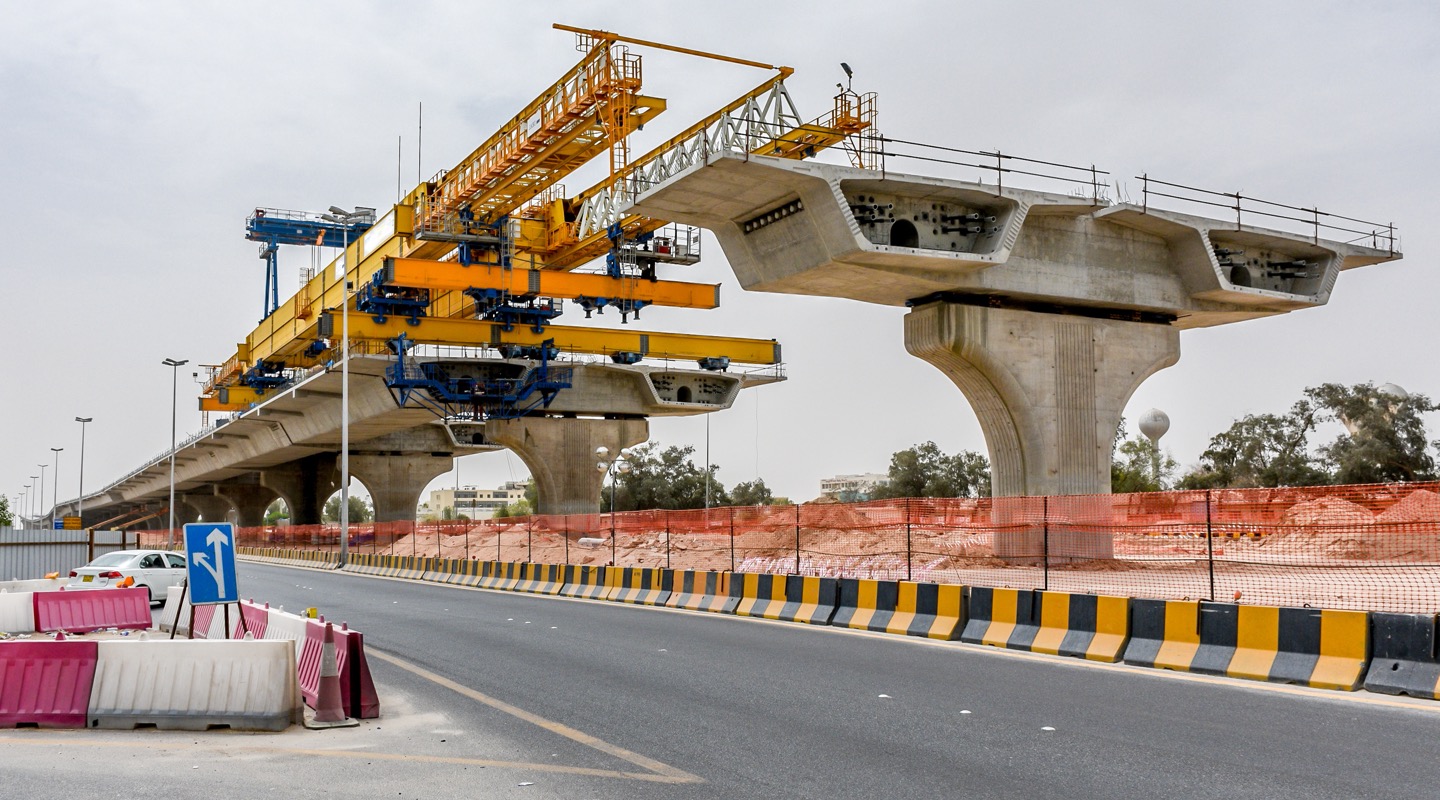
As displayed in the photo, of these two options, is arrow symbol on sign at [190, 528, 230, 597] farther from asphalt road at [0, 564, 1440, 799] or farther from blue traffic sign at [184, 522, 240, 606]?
asphalt road at [0, 564, 1440, 799]

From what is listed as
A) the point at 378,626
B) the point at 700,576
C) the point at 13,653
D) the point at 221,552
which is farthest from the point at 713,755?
the point at 700,576

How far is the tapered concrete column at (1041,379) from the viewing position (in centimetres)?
2669

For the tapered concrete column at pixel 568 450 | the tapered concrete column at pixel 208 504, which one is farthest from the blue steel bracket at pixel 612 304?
the tapered concrete column at pixel 208 504

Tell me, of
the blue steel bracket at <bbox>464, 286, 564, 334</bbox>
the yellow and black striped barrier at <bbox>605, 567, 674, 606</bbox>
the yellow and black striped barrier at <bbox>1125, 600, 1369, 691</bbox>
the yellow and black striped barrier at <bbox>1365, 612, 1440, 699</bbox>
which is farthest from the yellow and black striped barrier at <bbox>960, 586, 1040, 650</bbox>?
the blue steel bracket at <bbox>464, 286, 564, 334</bbox>

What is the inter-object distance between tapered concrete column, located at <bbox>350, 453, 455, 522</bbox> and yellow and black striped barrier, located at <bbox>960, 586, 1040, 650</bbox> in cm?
6152

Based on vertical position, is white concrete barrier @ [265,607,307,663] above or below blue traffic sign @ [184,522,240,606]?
below

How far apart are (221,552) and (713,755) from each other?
15.8 feet

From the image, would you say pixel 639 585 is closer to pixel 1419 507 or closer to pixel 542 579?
pixel 542 579

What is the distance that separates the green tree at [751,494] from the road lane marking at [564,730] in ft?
323

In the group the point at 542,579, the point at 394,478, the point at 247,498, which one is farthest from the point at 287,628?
the point at 247,498

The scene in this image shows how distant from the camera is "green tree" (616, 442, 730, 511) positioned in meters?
107

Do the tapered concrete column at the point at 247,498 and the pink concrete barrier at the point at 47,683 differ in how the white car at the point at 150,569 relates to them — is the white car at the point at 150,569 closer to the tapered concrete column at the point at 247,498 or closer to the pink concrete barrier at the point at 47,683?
the pink concrete barrier at the point at 47,683

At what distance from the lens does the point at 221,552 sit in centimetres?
1037

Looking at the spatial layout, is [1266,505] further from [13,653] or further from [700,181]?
[13,653]
